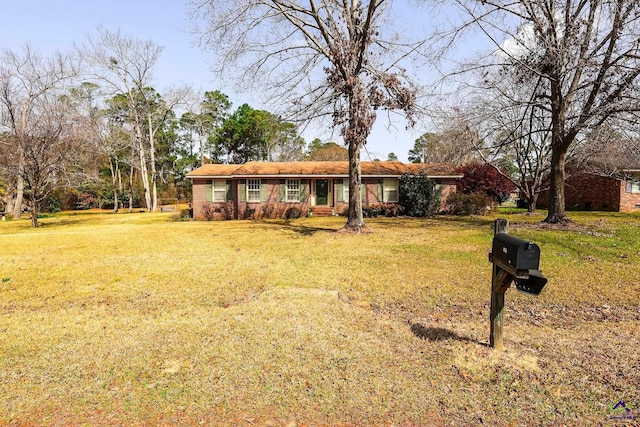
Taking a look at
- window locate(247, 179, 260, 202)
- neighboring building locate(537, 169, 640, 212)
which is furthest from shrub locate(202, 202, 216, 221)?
neighboring building locate(537, 169, 640, 212)

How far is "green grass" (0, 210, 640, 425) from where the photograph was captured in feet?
8.95

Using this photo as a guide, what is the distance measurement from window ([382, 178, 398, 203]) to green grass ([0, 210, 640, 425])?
12.5 meters

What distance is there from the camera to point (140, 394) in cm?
288

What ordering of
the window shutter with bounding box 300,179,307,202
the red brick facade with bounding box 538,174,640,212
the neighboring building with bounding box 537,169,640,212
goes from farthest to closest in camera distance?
the red brick facade with bounding box 538,174,640,212, the neighboring building with bounding box 537,169,640,212, the window shutter with bounding box 300,179,307,202

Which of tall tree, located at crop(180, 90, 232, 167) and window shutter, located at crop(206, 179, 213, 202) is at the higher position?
tall tree, located at crop(180, 90, 232, 167)

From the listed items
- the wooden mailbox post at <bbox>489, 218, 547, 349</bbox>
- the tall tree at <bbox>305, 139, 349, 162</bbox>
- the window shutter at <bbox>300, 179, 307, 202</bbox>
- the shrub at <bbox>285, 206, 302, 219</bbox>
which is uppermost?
the tall tree at <bbox>305, 139, 349, 162</bbox>

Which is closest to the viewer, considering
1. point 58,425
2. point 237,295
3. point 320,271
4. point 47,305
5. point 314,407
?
point 58,425

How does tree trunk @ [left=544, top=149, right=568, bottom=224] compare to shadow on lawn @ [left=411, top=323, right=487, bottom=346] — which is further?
tree trunk @ [left=544, top=149, right=568, bottom=224]

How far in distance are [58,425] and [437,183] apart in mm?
20607

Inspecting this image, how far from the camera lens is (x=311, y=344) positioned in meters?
3.83

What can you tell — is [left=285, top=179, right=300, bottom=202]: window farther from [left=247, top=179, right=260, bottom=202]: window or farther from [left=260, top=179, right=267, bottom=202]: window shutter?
[left=247, top=179, right=260, bottom=202]: window

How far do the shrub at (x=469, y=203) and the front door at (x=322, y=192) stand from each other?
7.59 metres

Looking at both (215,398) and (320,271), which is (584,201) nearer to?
(320,271)

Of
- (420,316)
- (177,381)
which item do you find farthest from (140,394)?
(420,316)
